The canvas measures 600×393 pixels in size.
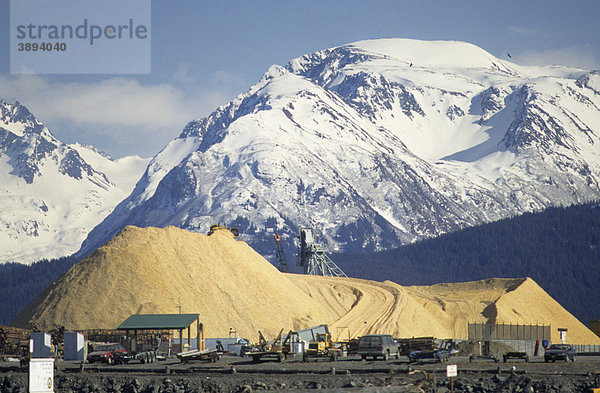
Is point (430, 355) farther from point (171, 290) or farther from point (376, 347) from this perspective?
point (171, 290)

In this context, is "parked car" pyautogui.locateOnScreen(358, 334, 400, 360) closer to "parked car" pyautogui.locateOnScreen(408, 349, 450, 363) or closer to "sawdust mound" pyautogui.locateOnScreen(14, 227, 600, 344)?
"parked car" pyautogui.locateOnScreen(408, 349, 450, 363)

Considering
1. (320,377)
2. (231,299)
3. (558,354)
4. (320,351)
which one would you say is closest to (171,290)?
(231,299)

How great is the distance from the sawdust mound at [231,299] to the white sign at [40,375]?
5918cm

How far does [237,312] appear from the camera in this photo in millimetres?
105375

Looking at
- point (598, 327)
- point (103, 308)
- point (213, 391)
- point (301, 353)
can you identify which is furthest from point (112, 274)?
point (598, 327)

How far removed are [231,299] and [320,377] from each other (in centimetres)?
5158

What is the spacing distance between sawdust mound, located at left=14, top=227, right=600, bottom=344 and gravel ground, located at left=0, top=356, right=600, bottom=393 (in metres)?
32.3

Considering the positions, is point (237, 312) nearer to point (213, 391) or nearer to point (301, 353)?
point (301, 353)

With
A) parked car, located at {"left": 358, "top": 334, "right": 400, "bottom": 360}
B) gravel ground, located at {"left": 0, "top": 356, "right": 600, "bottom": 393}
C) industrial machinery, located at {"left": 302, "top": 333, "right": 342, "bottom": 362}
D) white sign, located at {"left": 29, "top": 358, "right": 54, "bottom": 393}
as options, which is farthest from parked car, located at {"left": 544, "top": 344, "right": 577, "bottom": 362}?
white sign, located at {"left": 29, "top": 358, "right": 54, "bottom": 393}

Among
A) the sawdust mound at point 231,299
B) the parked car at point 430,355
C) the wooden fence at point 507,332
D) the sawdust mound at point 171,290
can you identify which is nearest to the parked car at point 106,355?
the parked car at point 430,355

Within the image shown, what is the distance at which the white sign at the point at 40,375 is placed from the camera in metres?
37.4

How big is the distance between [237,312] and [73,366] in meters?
37.9

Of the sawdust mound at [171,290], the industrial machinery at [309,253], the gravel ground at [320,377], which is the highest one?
the industrial machinery at [309,253]

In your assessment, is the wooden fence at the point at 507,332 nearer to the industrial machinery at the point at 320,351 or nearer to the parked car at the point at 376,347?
the industrial machinery at the point at 320,351
